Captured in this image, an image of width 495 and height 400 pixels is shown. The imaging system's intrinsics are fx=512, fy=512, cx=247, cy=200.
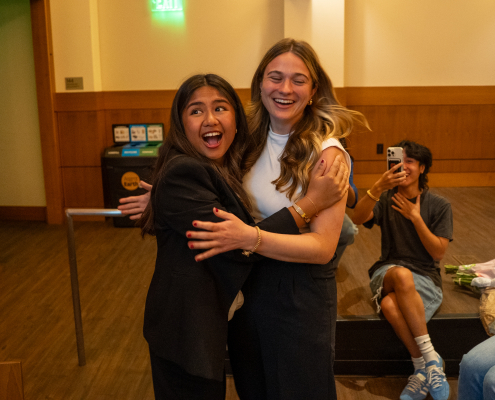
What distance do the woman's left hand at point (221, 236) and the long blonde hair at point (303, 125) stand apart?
23 cm

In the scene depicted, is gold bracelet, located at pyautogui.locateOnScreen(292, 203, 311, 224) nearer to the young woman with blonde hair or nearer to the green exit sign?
the young woman with blonde hair

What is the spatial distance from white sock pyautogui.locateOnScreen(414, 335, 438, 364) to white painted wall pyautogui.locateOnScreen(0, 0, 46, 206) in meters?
4.15

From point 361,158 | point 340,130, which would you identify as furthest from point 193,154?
point 361,158

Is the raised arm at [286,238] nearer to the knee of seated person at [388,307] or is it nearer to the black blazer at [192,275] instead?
the black blazer at [192,275]

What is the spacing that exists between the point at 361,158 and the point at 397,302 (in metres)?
3.64

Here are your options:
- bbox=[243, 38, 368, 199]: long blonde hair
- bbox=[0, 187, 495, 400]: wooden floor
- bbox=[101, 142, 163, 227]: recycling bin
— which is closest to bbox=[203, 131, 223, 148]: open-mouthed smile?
bbox=[243, 38, 368, 199]: long blonde hair

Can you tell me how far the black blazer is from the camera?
1.31 metres

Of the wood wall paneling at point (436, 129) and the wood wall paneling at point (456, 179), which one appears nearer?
the wood wall paneling at point (436, 129)

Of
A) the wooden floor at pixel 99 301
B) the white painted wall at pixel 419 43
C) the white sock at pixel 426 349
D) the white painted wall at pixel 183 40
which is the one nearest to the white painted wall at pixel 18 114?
the wooden floor at pixel 99 301

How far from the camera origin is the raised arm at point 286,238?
1269mm

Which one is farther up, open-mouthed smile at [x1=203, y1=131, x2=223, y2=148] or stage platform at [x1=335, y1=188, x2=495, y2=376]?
open-mouthed smile at [x1=203, y1=131, x2=223, y2=148]

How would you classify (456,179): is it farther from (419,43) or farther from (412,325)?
(412,325)

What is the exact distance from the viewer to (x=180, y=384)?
140 centimetres

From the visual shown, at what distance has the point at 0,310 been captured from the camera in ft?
10.7
